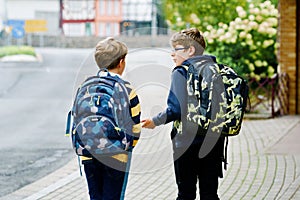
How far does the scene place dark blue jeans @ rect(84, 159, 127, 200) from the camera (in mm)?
4445

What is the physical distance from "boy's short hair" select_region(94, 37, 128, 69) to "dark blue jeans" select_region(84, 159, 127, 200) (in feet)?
2.30

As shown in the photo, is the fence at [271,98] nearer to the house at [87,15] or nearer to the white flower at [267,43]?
the white flower at [267,43]

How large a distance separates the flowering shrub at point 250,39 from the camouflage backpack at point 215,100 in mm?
10771

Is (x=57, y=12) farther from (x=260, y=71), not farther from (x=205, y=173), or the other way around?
(x=205, y=173)

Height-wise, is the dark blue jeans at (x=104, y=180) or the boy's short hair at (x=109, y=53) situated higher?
the boy's short hair at (x=109, y=53)

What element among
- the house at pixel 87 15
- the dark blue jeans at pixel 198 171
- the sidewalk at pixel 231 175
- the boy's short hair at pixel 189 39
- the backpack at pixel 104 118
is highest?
the house at pixel 87 15

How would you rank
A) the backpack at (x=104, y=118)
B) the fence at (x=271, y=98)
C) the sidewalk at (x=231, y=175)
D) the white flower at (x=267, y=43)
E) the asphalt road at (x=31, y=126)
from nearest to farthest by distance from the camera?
1. the backpack at (x=104, y=118)
2. the sidewalk at (x=231, y=175)
3. the asphalt road at (x=31, y=126)
4. the fence at (x=271, y=98)
5. the white flower at (x=267, y=43)

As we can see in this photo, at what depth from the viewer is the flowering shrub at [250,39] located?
15.9 meters

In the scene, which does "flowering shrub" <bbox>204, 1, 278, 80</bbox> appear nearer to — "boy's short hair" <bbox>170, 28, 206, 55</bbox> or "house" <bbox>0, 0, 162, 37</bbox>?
"boy's short hair" <bbox>170, 28, 206, 55</bbox>

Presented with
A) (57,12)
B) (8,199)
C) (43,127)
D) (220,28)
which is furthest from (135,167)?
(57,12)

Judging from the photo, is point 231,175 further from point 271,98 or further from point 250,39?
point 250,39

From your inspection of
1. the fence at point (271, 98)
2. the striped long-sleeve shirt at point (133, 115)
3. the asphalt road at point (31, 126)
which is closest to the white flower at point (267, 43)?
the fence at point (271, 98)

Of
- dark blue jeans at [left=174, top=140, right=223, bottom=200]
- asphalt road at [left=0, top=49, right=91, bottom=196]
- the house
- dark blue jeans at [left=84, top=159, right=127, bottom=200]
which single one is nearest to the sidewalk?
asphalt road at [left=0, top=49, right=91, bottom=196]

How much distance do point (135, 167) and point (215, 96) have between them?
3.51m
